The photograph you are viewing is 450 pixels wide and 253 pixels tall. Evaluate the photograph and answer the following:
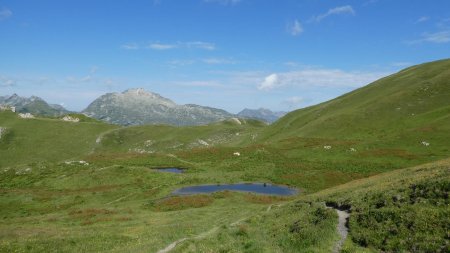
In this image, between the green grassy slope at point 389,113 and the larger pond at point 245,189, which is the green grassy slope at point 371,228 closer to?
the larger pond at point 245,189

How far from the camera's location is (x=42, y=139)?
161 m

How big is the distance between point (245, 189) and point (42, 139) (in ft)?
426

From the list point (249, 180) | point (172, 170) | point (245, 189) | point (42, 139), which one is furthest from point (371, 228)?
point (42, 139)

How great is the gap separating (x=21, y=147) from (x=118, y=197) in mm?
112824

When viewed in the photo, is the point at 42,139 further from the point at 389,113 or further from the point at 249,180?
the point at 389,113

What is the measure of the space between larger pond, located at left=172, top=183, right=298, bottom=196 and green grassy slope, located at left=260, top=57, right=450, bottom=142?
41.5 m

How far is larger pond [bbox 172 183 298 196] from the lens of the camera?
63006 mm

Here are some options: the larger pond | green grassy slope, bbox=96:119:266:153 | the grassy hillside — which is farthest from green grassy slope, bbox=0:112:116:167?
the larger pond

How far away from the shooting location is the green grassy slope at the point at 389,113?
98438 millimetres

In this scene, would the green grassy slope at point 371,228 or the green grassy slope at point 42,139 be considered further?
the green grassy slope at point 42,139

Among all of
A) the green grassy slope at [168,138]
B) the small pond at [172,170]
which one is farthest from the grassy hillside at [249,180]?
the small pond at [172,170]

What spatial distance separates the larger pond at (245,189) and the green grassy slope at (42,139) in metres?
99.0

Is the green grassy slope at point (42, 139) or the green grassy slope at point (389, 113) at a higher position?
the green grassy slope at point (389, 113)

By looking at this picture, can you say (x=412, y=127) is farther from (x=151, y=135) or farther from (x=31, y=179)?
(x=151, y=135)
